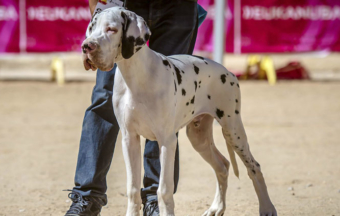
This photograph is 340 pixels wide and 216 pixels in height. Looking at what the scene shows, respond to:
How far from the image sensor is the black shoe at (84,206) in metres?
4.29

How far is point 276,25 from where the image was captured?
15.6 meters

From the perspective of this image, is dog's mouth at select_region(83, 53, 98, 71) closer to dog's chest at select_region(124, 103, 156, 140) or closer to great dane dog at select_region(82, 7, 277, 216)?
great dane dog at select_region(82, 7, 277, 216)

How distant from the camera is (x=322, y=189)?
555 centimetres

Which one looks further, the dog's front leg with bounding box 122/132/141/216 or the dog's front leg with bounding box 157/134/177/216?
the dog's front leg with bounding box 122/132/141/216

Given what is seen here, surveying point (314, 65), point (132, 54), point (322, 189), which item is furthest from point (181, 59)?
point (314, 65)

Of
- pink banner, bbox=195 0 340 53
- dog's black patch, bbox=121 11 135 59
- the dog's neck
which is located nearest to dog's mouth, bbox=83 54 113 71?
dog's black patch, bbox=121 11 135 59

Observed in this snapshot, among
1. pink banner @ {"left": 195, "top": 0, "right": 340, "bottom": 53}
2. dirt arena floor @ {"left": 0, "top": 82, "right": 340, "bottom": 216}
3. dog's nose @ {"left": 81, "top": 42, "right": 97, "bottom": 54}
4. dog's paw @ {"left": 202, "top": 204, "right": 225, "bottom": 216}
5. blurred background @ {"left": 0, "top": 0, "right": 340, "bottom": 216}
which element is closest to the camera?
dog's nose @ {"left": 81, "top": 42, "right": 97, "bottom": 54}

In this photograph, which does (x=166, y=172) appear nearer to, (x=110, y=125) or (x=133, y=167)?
(x=133, y=167)

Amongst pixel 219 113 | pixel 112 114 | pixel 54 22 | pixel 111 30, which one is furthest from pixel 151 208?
pixel 54 22

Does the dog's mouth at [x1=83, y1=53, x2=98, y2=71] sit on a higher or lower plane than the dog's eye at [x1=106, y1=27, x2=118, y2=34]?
lower

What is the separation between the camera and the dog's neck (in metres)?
3.79

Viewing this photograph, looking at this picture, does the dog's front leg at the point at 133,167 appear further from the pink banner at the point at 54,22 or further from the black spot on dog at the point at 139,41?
the pink banner at the point at 54,22

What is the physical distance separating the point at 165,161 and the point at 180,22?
46.6 inches

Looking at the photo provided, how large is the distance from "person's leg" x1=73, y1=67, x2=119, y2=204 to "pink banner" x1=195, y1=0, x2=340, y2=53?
1124cm
